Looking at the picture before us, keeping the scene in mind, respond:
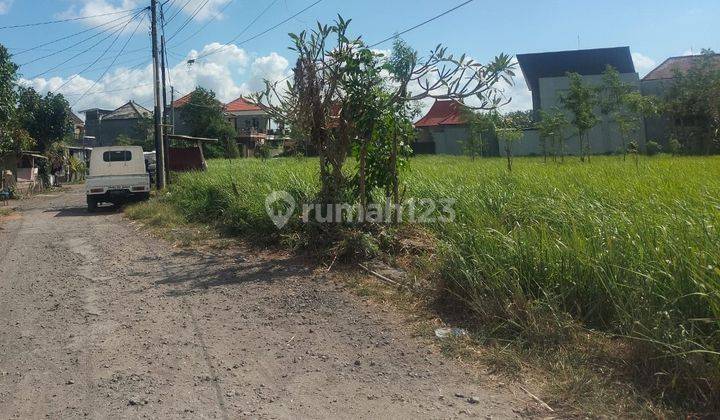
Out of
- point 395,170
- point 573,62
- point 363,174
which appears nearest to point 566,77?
point 573,62

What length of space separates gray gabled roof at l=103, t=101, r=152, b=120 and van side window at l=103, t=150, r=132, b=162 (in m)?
43.8

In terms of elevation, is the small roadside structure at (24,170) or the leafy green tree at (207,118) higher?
the leafy green tree at (207,118)

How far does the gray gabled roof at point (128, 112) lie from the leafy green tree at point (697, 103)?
47143 mm

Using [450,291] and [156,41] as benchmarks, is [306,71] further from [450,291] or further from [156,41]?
[156,41]

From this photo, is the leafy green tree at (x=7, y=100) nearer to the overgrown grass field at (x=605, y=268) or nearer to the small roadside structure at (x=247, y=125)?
the overgrown grass field at (x=605, y=268)

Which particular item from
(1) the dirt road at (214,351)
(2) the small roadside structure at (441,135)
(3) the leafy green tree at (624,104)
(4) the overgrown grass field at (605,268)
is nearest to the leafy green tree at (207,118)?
(2) the small roadside structure at (441,135)

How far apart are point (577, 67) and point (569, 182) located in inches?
1465

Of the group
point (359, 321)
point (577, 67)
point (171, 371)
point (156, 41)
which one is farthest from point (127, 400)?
point (577, 67)

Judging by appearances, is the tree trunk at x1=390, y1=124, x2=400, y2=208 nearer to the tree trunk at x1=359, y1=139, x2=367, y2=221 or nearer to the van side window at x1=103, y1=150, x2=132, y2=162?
the tree trunk at x1=359, y1=139, x2=367, y2=221

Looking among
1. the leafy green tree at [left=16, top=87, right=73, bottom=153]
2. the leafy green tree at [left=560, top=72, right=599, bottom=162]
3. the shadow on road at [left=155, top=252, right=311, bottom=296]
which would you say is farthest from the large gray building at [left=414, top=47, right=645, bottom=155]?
the shadow on road at [left=155, top=252, right=311, bottom=296]

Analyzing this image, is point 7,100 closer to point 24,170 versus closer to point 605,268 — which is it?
point 24,170

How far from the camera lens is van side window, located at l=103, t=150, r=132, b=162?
19.7 m

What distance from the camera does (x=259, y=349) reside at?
5.10 metres

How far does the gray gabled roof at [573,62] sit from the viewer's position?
4328 cm
